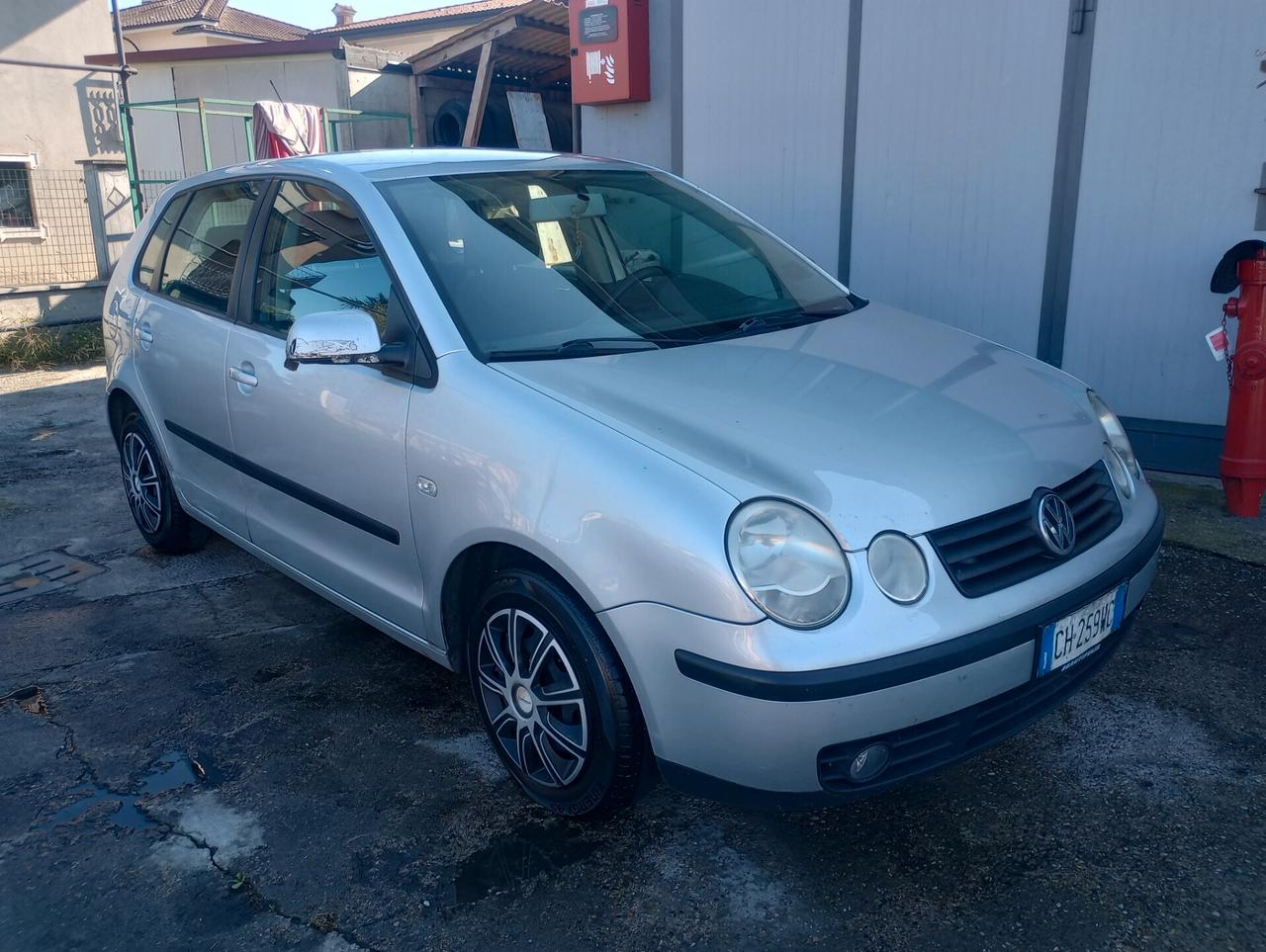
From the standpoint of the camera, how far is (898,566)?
2.24 meters

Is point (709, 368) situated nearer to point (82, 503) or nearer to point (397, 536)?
point (397, 536)

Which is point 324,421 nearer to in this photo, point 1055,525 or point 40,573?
point 1055,525

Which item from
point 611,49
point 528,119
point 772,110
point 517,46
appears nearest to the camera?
point 772,110

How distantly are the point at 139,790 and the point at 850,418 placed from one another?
217 cm

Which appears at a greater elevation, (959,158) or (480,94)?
(480,94)

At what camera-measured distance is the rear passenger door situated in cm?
374

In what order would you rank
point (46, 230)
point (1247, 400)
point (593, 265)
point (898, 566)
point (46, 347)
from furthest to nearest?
point (46, 230) < point (46, 347) < point (1247, 400) < point (593, 265) < point (898, 566)

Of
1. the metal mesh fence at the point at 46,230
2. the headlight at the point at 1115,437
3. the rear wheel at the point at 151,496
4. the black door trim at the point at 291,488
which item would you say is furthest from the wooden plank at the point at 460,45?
the headlight at the point at 1115,437

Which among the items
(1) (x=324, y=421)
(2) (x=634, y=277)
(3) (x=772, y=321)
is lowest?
(1) (x=324, y=421)

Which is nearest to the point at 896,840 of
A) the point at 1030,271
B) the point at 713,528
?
the point at 713,528

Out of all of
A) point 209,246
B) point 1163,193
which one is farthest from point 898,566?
point 1163,193

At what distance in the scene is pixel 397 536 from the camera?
2.93m

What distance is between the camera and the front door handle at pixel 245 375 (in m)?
3.45

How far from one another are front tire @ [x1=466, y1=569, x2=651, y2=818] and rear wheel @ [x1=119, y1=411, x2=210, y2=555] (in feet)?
7.27
